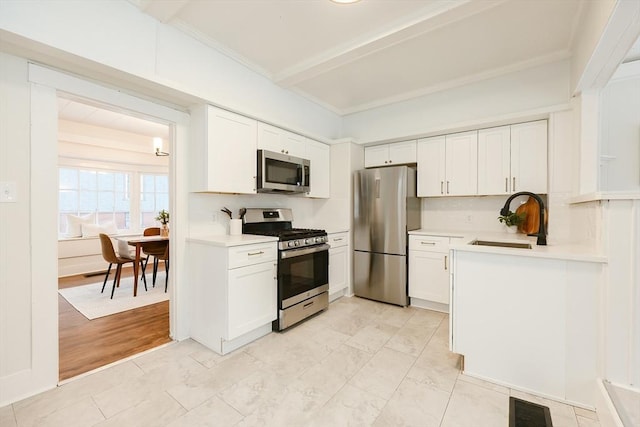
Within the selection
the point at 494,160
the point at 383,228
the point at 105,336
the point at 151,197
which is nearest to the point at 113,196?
the point at 151,197

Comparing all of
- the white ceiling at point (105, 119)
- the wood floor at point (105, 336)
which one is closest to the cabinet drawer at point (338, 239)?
the wood floor at point (105, 336)

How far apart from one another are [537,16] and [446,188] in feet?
5.64

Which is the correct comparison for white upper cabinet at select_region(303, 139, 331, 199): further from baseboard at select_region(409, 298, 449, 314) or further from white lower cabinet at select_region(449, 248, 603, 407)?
white lower cabinet at select_region(449, 248, 603, 407)

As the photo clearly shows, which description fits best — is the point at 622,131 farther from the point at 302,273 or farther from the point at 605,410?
the point at 302,273

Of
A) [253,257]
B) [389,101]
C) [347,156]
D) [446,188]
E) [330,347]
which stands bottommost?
[330,347]

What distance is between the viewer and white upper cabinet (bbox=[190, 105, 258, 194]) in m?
2.44

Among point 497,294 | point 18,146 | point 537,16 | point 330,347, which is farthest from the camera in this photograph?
point 330,347

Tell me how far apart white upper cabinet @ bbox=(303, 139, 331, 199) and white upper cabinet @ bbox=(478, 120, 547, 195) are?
1.85 metres

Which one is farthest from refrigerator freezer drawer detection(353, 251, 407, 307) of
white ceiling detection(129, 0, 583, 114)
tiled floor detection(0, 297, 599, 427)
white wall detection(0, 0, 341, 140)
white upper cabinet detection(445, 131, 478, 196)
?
white ceiling detection(129, 0, 583, 114)

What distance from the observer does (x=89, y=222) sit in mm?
5312

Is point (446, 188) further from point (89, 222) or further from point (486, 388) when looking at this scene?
point (89, 222)

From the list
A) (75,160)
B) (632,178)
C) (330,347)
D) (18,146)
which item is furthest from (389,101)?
(75,160)

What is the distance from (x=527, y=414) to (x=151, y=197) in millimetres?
6950

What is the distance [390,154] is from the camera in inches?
147
